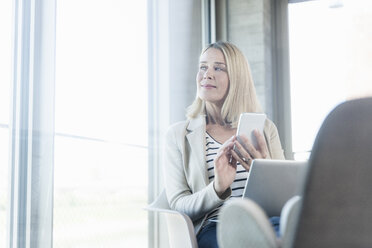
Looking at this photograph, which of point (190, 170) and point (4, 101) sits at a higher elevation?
point (4, 101)

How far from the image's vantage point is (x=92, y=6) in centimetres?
253

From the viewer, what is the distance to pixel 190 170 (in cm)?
209

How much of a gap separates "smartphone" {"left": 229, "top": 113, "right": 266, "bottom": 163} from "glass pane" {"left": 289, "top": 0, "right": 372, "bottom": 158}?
64.5 inches

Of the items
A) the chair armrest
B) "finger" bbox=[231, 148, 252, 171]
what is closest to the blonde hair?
"finger" bbox=[231, 148, 252, 171]

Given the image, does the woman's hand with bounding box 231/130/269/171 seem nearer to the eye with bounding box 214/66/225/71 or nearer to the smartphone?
the smartphone

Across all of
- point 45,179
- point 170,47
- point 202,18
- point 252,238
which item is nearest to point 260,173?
point 252,238

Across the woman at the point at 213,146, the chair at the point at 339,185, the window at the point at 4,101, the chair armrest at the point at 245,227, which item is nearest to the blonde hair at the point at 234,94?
the woman at the point at 213,146

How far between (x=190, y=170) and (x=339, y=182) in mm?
1220

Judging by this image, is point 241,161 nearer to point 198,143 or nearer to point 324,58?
point 198,143

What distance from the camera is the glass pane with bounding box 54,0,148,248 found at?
2256 millimetres

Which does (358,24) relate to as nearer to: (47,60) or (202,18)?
(202,18)

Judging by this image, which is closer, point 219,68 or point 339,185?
point 339,185

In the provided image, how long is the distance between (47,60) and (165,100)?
1137 millimetres

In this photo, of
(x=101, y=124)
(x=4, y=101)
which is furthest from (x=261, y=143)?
(x=4, y=101)
